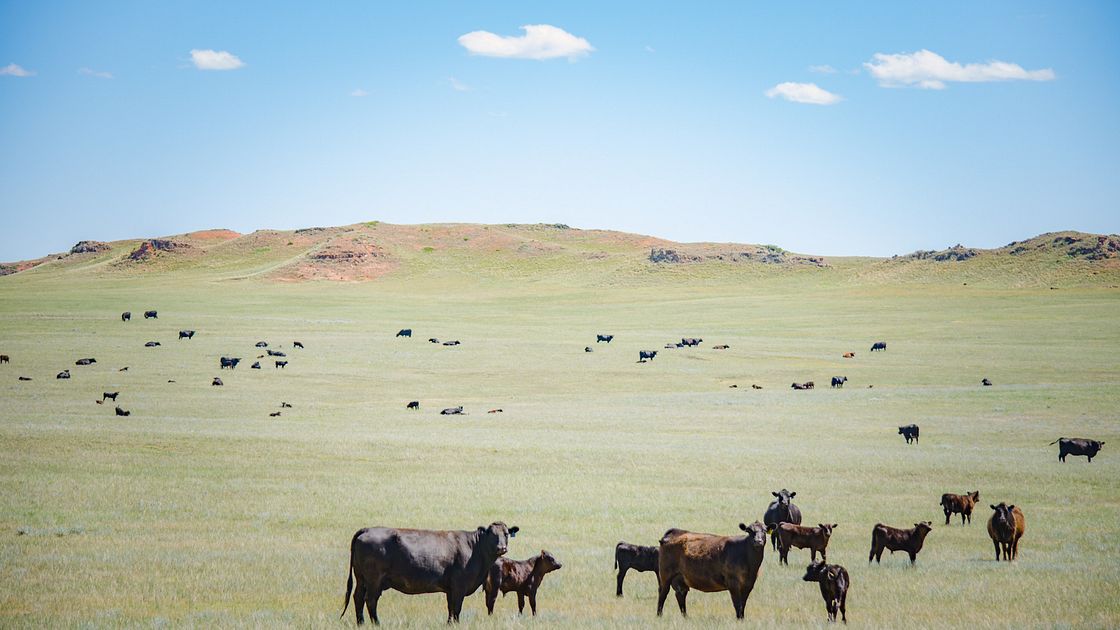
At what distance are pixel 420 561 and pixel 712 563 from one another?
3.69 metres

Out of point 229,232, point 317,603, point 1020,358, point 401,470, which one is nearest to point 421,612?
point 317,603

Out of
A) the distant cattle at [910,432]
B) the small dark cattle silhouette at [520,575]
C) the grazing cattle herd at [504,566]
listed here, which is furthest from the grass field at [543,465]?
the distant cattle at [910,432]

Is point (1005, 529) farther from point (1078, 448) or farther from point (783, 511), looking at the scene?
point (1078, 448)

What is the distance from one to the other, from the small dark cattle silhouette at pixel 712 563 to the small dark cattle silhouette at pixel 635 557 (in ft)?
4.72

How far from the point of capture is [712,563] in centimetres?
1113

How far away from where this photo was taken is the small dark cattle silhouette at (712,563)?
35.8 ft

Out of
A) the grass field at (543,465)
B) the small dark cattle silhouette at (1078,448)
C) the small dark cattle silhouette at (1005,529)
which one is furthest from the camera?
the small dark cattle silhouette at (1078,448)

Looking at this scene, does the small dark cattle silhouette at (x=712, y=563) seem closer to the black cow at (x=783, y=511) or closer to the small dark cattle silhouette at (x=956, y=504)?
the black cow at (x=783, y=511)

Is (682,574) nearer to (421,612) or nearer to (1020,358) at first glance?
(421,612)

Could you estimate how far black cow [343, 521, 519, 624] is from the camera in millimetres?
10453

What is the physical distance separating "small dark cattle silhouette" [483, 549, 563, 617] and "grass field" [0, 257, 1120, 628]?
0.37 metres

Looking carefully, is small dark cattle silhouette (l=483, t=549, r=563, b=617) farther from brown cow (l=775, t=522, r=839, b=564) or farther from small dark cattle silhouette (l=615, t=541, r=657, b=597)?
brown cow (l=775, t=522, r=839, b=564)

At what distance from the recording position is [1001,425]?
3500 cm

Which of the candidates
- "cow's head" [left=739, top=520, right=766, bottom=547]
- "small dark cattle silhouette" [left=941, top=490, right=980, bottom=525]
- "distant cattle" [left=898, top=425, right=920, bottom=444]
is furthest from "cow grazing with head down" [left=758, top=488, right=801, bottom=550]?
"distant cattle" [left=898, top=425, right=920, bottom=444]
